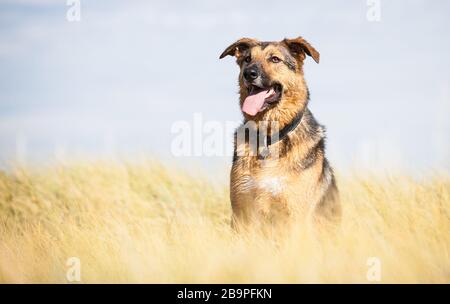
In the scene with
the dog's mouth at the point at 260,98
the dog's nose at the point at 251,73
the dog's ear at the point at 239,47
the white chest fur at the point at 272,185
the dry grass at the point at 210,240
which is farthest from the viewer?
the dog's ear at the point at 239,47

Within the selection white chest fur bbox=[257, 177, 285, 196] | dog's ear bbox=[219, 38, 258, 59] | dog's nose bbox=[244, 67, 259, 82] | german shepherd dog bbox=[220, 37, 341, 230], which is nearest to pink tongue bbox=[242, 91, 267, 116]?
german shepherd dog bbox=[220, 37, 341, 230]

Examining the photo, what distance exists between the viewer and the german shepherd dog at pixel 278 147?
7.56 m

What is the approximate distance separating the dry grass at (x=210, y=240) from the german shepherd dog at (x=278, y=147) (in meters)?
0.39

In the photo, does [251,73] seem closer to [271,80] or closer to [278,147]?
[271,80]

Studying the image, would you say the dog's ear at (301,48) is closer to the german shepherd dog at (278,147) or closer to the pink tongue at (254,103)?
the german shepherd dog at (278,147)

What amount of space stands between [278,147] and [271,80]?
2.90 feet

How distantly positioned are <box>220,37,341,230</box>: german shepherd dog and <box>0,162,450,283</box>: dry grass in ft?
1.27

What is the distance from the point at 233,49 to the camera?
861 centimetres

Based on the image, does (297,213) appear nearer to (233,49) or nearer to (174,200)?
(233,49)

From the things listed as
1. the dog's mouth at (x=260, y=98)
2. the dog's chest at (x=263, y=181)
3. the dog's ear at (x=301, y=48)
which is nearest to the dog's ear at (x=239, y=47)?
the dog's ear at (x=301, y=48)

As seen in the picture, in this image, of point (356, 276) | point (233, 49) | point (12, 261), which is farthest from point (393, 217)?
point (12, 261)

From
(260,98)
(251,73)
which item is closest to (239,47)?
(251,73)

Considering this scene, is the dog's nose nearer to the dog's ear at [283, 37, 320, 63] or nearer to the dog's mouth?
the dog's mouth

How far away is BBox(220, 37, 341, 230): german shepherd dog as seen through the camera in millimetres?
7559
